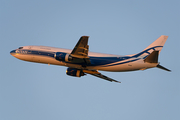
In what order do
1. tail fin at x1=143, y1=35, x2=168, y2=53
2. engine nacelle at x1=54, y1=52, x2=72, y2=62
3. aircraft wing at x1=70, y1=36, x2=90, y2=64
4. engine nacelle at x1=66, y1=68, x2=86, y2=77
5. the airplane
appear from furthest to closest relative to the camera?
1. engine nacelle at x1=66, y1=68, x2=86, y2=77
2. tail fin at x1=143, y1=35, x2=168, y2=53
3. engine nacelle at x1=54, y1=52, x2=72, y2=62
4. the airplane
5. aircraft wing at x1=70, y1=36, x2=90, y2=64

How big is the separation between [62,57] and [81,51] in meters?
4.28

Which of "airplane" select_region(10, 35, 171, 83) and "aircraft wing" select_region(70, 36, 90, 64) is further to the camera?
"airplane" select_region(10, 35, 171, 83)

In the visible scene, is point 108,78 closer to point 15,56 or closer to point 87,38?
point 87,38

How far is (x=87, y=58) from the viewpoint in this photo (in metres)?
48.0

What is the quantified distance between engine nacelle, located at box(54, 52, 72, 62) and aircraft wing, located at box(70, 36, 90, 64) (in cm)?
110

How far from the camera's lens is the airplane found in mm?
46406

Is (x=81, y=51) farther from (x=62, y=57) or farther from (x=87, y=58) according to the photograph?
(x=62, y=57)

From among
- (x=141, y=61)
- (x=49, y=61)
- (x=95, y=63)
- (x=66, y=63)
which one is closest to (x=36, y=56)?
(x=49, y=61)

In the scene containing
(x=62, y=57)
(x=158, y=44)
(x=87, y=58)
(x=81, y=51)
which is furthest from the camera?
(x=158, y=44)

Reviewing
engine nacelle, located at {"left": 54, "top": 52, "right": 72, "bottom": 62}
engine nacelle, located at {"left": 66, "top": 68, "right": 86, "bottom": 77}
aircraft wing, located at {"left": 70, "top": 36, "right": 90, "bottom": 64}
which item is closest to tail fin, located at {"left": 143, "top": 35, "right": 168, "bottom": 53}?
aircraft wing, located at {"left": 70, "top": 36, "right": 90, "bottom": 64}

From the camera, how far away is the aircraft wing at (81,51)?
44.4 meters

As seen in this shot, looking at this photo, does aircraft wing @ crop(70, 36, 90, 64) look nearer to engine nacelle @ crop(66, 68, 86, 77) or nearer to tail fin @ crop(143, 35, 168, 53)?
engine nacelle @ crop(66, 68, 86, 77)

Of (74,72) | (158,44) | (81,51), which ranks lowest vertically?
(74,72)

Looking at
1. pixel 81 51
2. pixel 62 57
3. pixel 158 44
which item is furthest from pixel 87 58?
pixel 158 44
